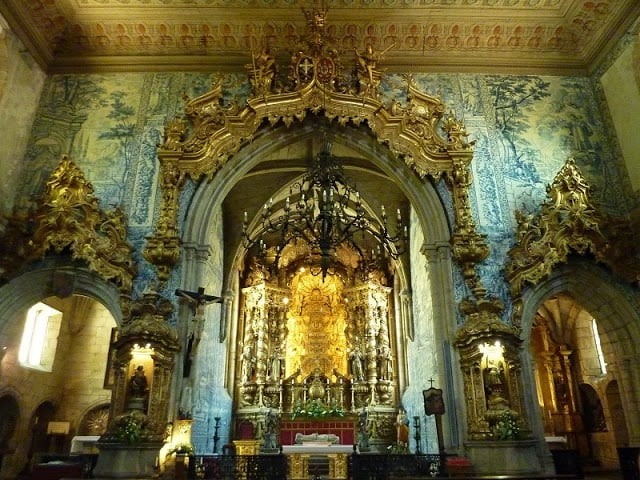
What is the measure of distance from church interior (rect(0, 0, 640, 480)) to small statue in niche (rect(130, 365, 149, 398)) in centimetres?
6

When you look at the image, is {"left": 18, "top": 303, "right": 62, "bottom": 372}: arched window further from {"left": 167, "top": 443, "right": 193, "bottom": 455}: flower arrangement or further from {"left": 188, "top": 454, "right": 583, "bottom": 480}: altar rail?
{"left": 188, "top": 454, "right": 583, "bottom": 480}: altar rail

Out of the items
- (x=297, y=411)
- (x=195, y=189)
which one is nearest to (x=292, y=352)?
(x=297, y=411)

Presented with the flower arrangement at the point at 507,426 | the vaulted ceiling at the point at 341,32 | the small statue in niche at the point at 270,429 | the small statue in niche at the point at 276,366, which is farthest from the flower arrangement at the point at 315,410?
the vaulted ceiling at the point at 341,32

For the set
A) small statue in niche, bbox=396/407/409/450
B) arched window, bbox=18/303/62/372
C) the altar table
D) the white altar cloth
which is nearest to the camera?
the altar table

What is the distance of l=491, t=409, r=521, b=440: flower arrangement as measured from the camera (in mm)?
8672

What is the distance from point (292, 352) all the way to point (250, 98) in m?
11.3

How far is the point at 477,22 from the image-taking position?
1198 cm

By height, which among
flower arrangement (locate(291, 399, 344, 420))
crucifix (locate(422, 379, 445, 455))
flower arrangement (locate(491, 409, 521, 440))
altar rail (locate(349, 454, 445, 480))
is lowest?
altar rail (locate(349, 454, 445, 480))

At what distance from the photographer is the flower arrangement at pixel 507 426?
28.5 ft

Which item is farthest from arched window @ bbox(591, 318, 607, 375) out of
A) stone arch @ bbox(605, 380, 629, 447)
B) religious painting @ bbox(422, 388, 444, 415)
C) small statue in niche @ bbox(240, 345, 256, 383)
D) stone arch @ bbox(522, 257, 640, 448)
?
small statue in niche @ bbox(240, 345, 256, 383)

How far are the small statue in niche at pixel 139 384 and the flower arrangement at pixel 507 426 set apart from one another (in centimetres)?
647

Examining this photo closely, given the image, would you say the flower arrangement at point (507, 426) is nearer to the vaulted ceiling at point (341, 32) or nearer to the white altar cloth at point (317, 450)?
the white altar cloth at point (317, 450)

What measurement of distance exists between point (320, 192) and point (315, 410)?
1085 cm

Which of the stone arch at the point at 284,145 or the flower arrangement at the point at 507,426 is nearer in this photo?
the flower arrangement at the point at 507,426
